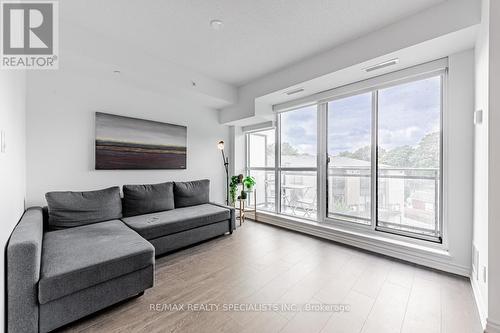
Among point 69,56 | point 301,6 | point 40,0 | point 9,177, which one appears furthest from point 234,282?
point 40,0

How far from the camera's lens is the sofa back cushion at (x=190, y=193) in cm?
353

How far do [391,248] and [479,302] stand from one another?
95 cm

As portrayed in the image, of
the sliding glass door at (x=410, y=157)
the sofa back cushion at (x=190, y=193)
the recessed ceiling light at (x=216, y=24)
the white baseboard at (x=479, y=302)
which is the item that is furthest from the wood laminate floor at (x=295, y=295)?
the recessed ceiling light at (x=216, y=24)

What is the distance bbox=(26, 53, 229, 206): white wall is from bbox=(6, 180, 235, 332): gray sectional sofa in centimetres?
33

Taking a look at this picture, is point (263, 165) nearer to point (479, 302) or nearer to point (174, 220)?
point (174, 220)

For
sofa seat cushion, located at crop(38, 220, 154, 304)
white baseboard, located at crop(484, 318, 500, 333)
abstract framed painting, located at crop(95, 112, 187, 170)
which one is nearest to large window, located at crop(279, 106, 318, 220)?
abstract framed painting, located at crop(95, 112, 187, 170)

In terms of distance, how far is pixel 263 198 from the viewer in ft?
15.5

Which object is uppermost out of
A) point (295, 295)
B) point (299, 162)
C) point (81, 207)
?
point (299, 162)

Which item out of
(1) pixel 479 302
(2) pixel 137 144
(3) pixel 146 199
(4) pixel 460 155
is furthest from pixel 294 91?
(1) pixel 479 302

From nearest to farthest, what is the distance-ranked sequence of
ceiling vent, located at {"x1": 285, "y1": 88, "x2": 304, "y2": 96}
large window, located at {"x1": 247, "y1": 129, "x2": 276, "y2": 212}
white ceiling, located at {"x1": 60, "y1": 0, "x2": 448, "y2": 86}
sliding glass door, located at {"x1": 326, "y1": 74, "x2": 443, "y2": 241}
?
white ceiling, located at {"x1": 60, "y1": 0, "x2": 448, "y2": 86}, sliding glass door, located at {"x1": 326, "y1": 74, "x2": 443, "y2": 241}, ceiling vent, located at {"x1": 285, "y1": 88, "x2": 304, "y2": 96}, large window, located at {"x1": 247, "y1": 129, "x2": 276, "y2": 212}

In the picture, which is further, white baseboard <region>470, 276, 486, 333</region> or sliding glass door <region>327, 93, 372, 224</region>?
sliding glass door <region>327, 93, 372, 224</region>

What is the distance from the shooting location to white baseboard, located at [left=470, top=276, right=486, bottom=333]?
155 cm

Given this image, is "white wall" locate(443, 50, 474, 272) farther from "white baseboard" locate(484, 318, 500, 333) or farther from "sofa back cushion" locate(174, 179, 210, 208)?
"sofa back cushion" locate(174, 179, 210, 208)

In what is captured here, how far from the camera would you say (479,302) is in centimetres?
173
